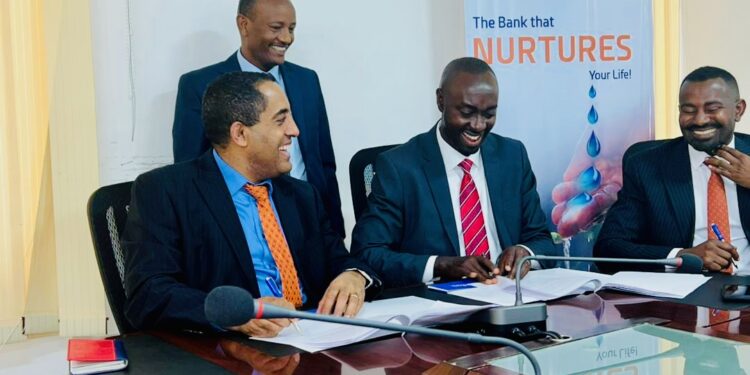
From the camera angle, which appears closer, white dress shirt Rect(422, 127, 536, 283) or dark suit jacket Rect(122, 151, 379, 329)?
dark suit jacket Rect(122, 151, 379, 329)

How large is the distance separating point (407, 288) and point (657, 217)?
3.78 feet

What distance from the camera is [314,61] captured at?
4.40 m

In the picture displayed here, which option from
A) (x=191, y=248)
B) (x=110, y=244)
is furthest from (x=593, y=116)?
(x=110, y=244)

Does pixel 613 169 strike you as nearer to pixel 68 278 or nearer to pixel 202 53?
pixel 202 53

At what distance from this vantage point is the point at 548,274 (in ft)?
7.67

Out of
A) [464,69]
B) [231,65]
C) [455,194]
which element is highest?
[231,65]

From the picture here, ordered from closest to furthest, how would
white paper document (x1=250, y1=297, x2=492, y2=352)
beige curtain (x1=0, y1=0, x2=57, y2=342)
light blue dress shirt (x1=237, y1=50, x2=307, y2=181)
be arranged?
1. white paper document (x1=250, y1=297, x2=492, y2=352)
2. light blue dress shirt (x1=237, y1=50, x2=307, y2=181)
3. beige curtain (x1=0, y1=0, x2=57, y2=342)

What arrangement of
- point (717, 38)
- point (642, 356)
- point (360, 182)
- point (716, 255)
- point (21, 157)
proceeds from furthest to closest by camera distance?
point (717, 38) → point (21, 157) → point (360, 182) → point (716, 255) → point (642, 356)

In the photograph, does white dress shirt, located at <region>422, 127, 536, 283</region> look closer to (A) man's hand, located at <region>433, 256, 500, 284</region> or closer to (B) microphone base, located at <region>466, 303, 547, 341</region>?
(A) man's hand, located at <region>433, 256, 500, 284</region>

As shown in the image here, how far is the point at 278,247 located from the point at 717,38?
4.18 metres

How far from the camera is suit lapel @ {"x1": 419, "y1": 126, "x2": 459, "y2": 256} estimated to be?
2703 mm

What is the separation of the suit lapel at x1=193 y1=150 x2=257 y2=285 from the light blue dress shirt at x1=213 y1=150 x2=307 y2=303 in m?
0.04

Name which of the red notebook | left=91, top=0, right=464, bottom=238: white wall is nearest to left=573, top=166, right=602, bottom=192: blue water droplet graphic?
left=91, top=0, right=464, bottom=238: white wall

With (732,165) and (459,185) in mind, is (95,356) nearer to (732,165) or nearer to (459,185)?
(459,185)
